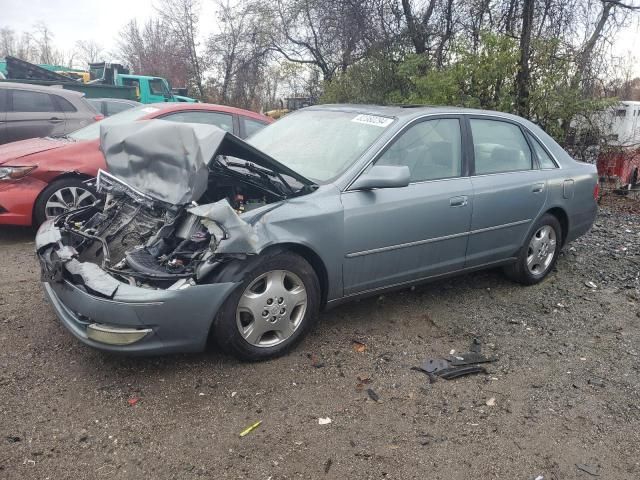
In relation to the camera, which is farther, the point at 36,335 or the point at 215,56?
the point at 215,56

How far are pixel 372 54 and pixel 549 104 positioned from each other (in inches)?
161

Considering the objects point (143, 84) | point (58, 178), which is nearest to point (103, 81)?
point (143, 84)

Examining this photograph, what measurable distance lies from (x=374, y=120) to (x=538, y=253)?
82.5 inches

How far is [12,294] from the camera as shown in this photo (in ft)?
13.9

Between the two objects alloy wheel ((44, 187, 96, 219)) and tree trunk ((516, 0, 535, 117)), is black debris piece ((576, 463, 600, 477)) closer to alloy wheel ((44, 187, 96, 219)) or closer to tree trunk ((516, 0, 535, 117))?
alloy wheel ((44, 187, 96, 219))

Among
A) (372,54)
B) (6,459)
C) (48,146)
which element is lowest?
(6,459)

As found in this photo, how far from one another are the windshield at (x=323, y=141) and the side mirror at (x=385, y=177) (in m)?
0.21

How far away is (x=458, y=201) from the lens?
160 inches

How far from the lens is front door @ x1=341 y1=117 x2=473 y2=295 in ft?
11.8

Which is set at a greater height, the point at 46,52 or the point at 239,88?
the point at 46,52

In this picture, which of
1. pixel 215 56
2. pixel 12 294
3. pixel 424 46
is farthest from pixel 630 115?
pixel 215 56

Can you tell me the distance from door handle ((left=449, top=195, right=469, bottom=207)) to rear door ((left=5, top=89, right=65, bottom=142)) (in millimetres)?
6508

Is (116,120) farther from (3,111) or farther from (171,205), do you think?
(171,205)

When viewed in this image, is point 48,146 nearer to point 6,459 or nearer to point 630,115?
point 6,459
